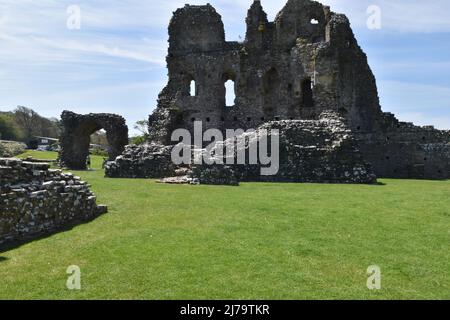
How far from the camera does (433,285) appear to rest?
7.13m

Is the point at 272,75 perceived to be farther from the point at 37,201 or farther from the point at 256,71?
the point at 37,201

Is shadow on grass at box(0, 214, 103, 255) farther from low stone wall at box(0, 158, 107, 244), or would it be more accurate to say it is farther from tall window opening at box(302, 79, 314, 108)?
tall window opening at box(302, 79, 314, 108)

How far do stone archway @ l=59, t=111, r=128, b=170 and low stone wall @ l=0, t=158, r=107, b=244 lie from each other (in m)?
23.8

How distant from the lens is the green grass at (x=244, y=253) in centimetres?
696

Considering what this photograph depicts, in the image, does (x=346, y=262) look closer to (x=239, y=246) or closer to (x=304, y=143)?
(x=239, y=246)

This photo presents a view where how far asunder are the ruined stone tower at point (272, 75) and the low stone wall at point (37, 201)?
22.0 metres

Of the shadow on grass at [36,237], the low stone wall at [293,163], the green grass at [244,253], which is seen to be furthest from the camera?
the low stone wall at [293,163]

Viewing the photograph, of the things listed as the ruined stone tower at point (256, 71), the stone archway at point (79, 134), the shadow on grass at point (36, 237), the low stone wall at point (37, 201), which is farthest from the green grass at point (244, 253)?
the stone archway at point (79, 134)

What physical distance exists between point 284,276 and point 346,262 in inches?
58.7

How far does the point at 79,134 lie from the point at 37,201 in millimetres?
27385

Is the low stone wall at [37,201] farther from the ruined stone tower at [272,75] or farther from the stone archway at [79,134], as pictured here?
the stone archway at [79,134]

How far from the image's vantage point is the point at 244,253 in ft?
28.6
